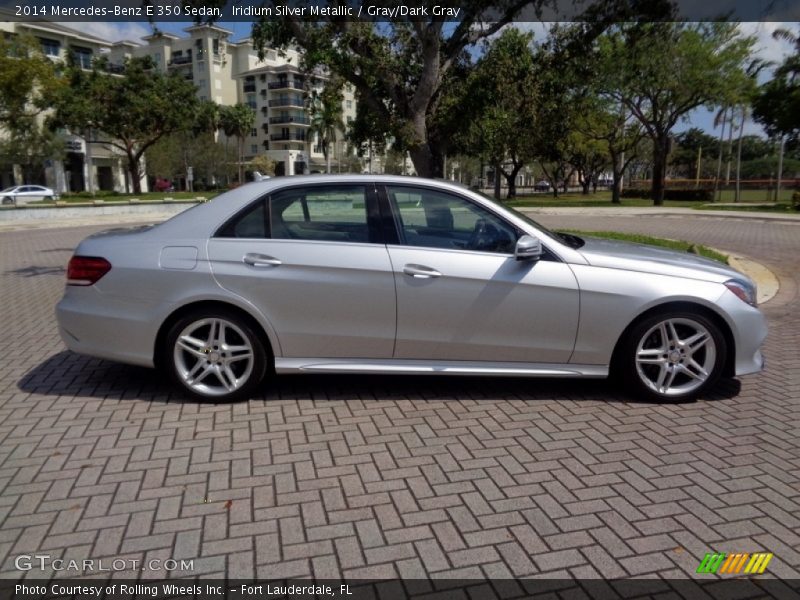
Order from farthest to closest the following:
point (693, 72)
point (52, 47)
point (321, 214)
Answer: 1. point (52, 47)
2. point (693, 72)
3. point (321, 214)

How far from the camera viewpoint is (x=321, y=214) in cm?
477

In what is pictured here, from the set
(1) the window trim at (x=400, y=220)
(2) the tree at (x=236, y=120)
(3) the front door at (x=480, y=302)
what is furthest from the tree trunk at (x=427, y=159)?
(2) the tree at (x=236, y=120)

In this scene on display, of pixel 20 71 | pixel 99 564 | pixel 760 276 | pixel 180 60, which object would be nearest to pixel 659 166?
pixel 760 276

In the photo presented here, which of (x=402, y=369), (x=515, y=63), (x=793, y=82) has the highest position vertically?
(x=793, y=82)

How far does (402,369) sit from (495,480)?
132 cm

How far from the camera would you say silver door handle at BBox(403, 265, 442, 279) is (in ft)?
14.8

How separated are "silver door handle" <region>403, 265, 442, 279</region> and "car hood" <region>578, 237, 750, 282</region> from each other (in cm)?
112

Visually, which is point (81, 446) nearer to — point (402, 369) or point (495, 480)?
point (402, 369)

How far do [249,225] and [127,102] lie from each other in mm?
41812

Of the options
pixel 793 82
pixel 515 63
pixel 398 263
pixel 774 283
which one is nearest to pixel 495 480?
pixel 398 263

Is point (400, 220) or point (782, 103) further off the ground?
Answer: point (782, 103)

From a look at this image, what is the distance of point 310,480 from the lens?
354cm

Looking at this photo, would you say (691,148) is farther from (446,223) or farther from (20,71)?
(446,223)

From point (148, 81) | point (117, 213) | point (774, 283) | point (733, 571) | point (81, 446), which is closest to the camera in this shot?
point (733, 571)
